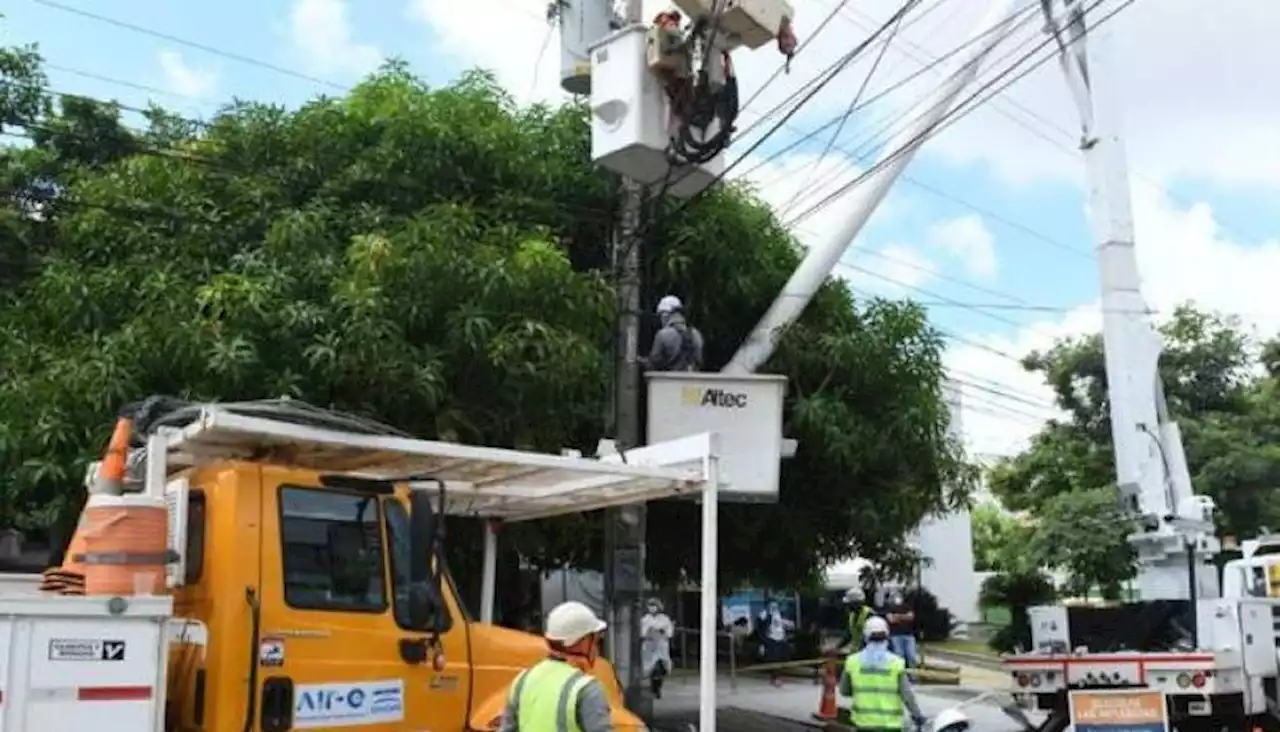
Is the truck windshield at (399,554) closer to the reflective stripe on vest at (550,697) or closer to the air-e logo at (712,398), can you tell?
the reflective stripe on vest at (550,697)

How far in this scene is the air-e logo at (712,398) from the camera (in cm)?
1104

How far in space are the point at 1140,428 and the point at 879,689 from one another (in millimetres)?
5565

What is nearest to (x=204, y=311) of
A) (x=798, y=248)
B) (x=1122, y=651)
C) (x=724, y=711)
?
(x=798, y=248)

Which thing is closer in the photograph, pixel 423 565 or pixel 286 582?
pixel 286 582

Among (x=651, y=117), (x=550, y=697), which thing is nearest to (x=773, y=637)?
(x=651, y=117)

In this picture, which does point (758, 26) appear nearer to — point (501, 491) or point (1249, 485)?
point (501, 491)

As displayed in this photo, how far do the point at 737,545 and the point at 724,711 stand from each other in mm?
4790

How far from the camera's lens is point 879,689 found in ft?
32.5

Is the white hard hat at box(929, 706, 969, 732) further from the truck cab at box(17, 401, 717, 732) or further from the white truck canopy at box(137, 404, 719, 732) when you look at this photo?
the truck cab at box(17, 401, 717, 732)

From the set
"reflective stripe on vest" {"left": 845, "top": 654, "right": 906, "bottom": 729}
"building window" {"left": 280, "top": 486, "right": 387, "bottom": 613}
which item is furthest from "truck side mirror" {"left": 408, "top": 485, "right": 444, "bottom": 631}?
"reflective stripe on vest" {"left": 845, "top": 654, "right": 906, "bottom": 729}

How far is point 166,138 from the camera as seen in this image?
1299cm

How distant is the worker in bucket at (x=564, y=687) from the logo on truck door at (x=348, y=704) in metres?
0.84

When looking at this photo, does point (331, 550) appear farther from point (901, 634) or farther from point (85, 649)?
point (901, 634)

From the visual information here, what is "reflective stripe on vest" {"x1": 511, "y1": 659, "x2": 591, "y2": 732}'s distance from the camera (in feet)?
16.6
